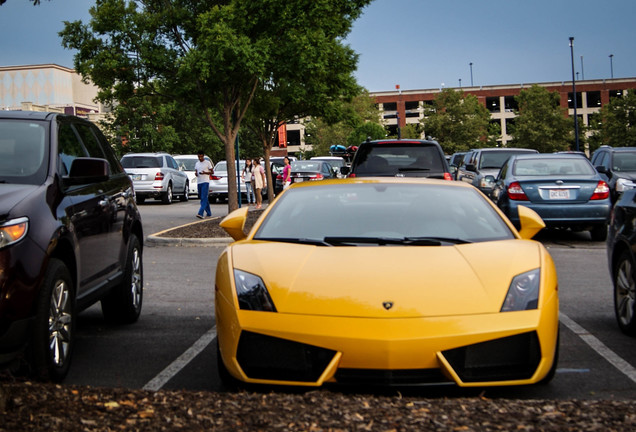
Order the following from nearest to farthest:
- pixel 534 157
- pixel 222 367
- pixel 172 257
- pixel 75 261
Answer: pixel 222 367, pixel 75 261, pixel 172 257, pixel 534 157

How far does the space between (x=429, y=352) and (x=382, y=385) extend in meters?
0.30

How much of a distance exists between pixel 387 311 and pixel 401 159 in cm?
978

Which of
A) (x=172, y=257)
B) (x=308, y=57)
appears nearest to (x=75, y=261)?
(x=172, y=257)

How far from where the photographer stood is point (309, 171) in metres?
30.9

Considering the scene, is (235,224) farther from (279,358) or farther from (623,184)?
(623,184)

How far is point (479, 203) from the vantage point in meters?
5.73

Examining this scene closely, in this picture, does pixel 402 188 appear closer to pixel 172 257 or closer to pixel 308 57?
pixel 172 257

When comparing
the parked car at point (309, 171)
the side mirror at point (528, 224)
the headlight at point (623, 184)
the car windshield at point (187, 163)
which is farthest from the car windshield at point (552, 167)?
the car windshield at point (187, 163)

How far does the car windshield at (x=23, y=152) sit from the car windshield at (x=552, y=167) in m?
11.2

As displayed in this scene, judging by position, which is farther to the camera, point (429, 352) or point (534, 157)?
point (534, 157)

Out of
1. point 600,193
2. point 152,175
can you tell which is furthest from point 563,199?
point 152,175

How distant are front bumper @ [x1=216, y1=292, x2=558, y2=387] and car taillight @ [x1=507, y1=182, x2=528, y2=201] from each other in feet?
34.8

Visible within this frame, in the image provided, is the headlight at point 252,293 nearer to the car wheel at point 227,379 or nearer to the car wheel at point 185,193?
the car wheel at point 227,379

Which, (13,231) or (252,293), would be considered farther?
(13,231)
